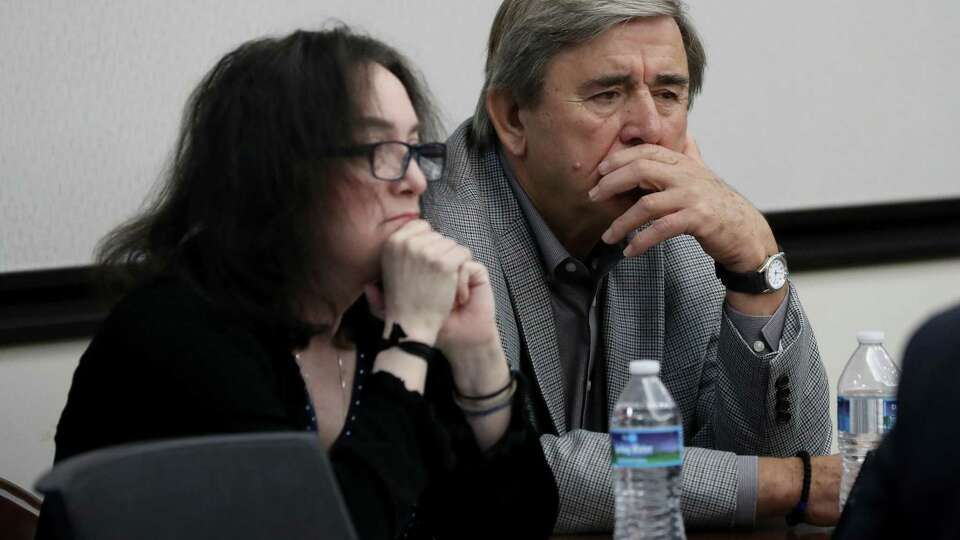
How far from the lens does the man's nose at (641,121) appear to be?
2359 millimetres

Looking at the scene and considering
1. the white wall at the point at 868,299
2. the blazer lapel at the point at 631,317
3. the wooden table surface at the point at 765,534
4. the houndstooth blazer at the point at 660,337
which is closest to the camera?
the wooden table surface at the point at 765,534

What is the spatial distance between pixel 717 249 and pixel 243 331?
0.95 m

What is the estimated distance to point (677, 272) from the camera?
2.45 meters

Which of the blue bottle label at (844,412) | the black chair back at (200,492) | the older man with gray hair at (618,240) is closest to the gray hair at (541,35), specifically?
the older man with gray hair at (618,240)

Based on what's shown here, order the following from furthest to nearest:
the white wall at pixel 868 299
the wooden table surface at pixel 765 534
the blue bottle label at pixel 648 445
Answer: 1. the white wall at pixel 868 299
2. the wooden table surface at pixel 765 534
3. the blue bottle label at pixel 648 445

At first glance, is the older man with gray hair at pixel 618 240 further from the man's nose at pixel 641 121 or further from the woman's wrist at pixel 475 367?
the woman's wrist at pixel 475 367

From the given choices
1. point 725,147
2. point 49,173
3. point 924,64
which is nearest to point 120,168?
point 49,173

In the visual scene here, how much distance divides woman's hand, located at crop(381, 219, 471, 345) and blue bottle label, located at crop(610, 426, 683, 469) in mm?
349

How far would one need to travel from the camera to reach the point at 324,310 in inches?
71.9

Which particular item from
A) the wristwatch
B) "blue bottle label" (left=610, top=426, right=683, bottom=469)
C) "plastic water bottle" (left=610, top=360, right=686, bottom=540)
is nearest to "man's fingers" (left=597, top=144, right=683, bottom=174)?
the wristwatch

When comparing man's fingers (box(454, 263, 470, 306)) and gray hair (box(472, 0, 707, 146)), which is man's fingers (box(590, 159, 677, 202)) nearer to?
gray hair (box(472, 0, 707, 146))

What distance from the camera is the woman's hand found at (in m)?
1.77

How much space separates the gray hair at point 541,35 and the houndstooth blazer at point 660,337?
138mm

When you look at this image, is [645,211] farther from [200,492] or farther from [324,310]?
[200,492]
